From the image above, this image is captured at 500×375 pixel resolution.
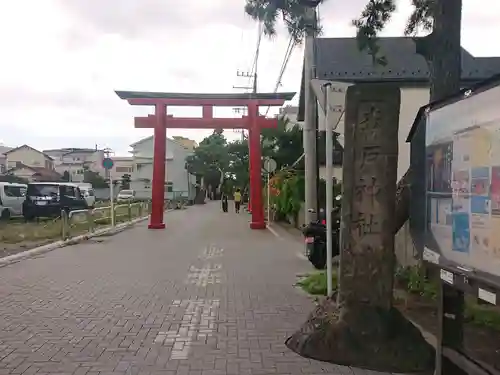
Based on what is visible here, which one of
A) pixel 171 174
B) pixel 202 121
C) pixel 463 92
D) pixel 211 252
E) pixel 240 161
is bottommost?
pixel 211 252

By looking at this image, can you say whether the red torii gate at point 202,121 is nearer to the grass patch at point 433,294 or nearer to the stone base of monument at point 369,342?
the grass patch at point 433,294

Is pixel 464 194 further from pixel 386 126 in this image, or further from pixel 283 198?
pixel 283 198

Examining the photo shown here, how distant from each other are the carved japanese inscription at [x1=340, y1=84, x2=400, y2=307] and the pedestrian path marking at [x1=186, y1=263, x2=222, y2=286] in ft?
14.9

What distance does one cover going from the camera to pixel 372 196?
5.46 m

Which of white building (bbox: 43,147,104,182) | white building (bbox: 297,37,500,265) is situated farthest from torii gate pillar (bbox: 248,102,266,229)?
white building (bbox: 43,147,104,182)

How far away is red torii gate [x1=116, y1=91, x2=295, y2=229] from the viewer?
73.4 feet

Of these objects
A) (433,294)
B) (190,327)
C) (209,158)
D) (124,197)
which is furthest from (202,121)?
(209,158)

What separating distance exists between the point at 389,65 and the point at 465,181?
64.3 ft

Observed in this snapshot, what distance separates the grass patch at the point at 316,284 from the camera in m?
8.64

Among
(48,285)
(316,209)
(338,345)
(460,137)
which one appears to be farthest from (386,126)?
(316,209)

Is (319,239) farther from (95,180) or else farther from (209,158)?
(95,180)

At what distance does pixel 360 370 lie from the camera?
5090 mm

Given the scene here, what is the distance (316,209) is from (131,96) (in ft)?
37.4

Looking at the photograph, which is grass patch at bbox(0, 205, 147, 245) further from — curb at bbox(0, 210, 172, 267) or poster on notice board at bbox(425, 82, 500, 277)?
poster on notice board at bbox(425, 82, 500, 277)
